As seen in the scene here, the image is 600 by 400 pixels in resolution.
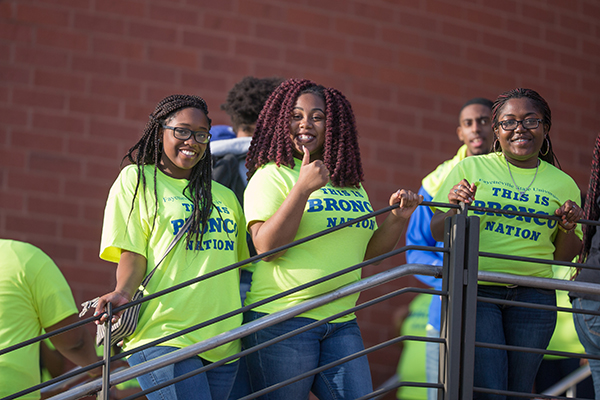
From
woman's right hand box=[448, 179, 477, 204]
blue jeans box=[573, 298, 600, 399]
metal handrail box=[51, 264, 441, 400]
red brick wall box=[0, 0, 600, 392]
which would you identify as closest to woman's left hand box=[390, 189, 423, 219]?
woman's right hand box=[448, 179, 477, 204]

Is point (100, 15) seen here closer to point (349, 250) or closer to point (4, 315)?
point (4, 315)

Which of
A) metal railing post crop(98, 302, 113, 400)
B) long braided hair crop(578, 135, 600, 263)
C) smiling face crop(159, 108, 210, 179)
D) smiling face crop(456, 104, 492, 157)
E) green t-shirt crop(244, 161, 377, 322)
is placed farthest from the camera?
smiling face crop(456, 104, 492, 157)

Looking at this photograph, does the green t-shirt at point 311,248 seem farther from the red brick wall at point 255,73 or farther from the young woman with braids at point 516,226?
the red brick wall at point 255,73

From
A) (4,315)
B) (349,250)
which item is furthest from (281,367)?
(4,315)

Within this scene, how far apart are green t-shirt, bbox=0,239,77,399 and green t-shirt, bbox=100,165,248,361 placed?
A: 0.63m

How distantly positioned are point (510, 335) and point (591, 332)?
0.42 metres

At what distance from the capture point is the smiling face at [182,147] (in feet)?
8.95

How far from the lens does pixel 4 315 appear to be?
2967 mm

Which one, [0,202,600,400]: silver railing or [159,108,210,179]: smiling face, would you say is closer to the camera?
Result: [0,202,600,400]: silver railing

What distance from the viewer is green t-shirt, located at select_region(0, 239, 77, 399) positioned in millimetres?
2963

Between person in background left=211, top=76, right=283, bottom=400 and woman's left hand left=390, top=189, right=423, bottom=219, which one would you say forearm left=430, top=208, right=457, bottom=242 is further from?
person in background left=211, top=76, right=283, bottom=400

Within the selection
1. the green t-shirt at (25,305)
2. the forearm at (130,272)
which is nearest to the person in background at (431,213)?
the forearm at (130,272)

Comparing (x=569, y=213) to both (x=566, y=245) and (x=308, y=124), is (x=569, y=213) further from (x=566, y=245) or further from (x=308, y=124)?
(x=308, y=124)

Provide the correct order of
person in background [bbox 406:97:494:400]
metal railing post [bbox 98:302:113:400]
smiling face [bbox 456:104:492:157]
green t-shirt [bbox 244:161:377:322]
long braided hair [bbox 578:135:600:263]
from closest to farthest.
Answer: metal railing post [bbox 98:302:113:400] → green t-shirt [bbox 244:161:377:322] → long braided hair [bbox 578:135:600:263] → person in background [bbox 406:97:494:400] → smiling face [bbox 456:104:492:157]
